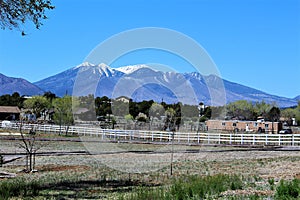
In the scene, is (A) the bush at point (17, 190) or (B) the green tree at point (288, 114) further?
(B) the green tree at point (288, 114)

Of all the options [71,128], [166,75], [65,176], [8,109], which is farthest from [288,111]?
[65,176]

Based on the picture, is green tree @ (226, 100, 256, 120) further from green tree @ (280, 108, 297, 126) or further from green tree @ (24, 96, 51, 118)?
green tree @ (24, 96, 51, 118)

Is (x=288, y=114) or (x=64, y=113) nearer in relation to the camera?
(x=64, y=113)

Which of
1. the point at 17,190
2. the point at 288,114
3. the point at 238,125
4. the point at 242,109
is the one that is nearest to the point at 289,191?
the point at 17,190

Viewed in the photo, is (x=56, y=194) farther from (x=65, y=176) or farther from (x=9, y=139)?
(x=9, y=139)

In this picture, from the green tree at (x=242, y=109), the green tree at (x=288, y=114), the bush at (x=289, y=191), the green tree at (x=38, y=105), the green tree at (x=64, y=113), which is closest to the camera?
the bush at (x=289, y=191)

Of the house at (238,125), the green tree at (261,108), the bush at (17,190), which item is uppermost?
the green tree at (261,108)

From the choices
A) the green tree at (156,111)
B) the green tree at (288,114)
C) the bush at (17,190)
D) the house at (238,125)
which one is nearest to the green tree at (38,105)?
the house at (238,125)

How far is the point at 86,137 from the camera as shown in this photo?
5116 centimetres

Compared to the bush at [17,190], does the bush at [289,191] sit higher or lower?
higher

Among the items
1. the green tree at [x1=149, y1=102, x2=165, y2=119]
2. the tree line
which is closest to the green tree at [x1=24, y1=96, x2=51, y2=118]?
the tree line

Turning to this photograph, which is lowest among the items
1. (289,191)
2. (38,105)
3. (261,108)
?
(289,191)

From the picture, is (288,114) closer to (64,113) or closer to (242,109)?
(242,109)

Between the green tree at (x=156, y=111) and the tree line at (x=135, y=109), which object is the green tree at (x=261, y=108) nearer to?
the tree line at (x=135, y=109)
